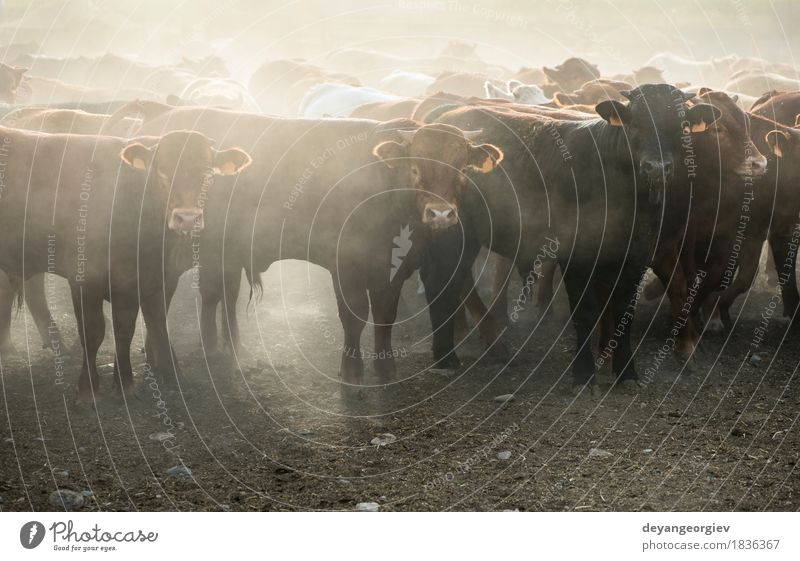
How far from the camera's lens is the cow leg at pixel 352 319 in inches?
344

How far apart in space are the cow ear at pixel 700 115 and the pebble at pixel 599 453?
9.61 feet

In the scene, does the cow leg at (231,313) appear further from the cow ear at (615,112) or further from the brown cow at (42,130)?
the cow ear at (615,112)

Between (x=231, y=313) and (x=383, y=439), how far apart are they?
8.66 feet

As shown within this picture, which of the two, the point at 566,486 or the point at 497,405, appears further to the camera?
the point at 497,405

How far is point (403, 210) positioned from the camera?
8.68m

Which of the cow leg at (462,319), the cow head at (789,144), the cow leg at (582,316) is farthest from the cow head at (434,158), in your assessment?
the cow head at (789,144)

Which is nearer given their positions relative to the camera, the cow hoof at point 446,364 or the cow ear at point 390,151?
the cow ear at point 390,151

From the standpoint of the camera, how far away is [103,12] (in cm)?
4822

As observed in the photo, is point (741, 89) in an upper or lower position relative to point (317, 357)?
upper

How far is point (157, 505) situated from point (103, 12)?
45.8 m

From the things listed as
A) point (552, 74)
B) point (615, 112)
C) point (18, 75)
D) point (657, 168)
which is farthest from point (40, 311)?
point (552, 74)
